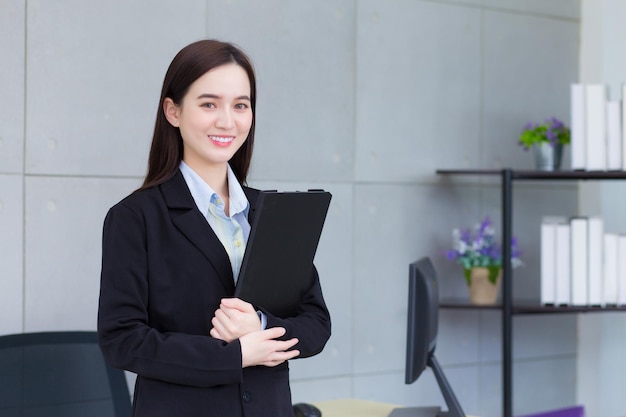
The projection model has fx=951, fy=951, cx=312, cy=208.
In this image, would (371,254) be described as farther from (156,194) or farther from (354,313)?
(156,194)

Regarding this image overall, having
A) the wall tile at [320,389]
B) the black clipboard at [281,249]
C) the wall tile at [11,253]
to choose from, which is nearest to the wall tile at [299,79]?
the wall tile at [320,389]

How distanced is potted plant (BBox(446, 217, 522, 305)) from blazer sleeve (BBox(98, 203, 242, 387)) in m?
2.35

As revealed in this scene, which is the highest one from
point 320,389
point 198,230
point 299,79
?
point 299,79

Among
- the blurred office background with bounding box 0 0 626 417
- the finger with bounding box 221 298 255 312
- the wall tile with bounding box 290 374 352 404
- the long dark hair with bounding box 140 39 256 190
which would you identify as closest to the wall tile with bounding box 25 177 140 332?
the blurred office background with bounding box 0 0 626 417

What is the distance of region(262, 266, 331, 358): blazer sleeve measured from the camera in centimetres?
182

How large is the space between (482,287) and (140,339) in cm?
249

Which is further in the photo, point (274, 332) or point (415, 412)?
point (415, 412)

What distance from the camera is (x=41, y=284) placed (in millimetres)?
3047

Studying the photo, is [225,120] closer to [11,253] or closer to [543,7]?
[11,253]

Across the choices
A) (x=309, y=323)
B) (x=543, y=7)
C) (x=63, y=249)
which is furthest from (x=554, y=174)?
(x=309, y=323)

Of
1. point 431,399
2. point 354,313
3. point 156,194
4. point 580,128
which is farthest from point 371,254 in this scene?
point 156,194

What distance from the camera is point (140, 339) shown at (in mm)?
1702

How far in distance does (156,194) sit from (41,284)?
138 cm

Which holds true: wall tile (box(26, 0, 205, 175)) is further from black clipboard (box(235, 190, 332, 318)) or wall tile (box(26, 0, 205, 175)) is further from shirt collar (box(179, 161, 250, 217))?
black clipboard (box(235, 190, 332, 318))
